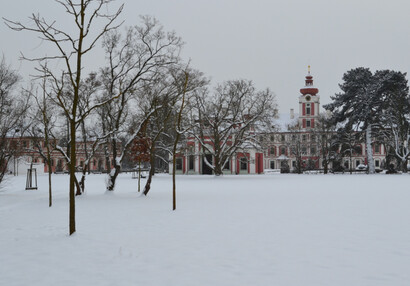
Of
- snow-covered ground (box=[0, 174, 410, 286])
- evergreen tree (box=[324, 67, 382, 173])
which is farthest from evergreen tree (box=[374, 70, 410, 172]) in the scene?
snow-covered ground (box=[0, 174, 410, 286])

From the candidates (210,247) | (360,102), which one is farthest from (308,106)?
(210,247)

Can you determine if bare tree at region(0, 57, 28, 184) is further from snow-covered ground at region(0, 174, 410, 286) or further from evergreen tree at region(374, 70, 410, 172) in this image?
evergreen tree at region(374, 70, 410, 172)

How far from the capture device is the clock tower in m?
89.4

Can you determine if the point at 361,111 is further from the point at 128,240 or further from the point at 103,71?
the point at 128,240

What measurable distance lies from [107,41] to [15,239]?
13.3 meters

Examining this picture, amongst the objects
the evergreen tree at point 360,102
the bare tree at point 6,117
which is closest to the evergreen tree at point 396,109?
the evergreen tree at point 360,102

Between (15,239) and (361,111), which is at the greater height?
(361,111)

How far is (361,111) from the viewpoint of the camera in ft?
164

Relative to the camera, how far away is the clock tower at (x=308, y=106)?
3519 inches

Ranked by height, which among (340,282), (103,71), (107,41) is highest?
(107,41)

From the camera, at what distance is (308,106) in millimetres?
90125

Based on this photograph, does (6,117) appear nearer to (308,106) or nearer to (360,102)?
(360,102)

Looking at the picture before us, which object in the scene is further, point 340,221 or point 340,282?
point 340,221

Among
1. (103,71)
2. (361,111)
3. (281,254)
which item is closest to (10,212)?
(103,71)
